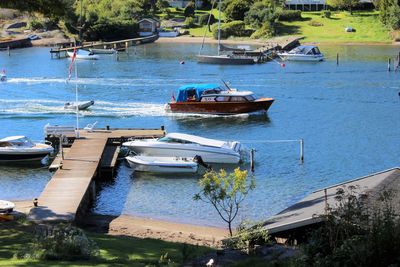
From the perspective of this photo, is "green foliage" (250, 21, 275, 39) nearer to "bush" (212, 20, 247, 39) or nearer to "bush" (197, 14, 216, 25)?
"bush" (212, 20, 247, 39)

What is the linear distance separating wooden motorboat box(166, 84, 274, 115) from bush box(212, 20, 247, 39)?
7922 centimetres

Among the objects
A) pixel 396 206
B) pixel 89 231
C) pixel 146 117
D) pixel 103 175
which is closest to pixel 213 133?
pixel 146 117

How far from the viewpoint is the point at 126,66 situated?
97.2 m

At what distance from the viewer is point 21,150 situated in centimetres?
4225

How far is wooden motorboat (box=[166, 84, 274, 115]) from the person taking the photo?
58625 mm

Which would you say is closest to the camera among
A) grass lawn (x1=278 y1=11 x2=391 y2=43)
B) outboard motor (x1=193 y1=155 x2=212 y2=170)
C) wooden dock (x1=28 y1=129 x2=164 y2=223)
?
wooden dock (x1=28 y1=129 x2=164 y2=223)

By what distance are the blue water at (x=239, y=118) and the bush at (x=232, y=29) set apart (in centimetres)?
3080

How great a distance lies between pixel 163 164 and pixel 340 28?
101 m

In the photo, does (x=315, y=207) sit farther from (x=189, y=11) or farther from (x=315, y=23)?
(x=189, y=11)

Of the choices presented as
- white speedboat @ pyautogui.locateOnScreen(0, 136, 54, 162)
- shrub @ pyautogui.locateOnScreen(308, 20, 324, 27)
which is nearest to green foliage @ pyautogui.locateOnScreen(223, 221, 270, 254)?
white speedboat @ pyautogui.locateOnScreen(0, 136, 54, 162)

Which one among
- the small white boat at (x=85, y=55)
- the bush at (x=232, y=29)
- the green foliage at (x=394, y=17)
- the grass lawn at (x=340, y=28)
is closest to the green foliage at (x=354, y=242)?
the small white boat at (x=85, y=55)

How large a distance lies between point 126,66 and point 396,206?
253ft

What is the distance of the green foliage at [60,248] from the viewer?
18.9 m

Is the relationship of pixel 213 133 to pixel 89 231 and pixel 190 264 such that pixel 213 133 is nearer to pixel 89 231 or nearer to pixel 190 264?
pixel 89 231
